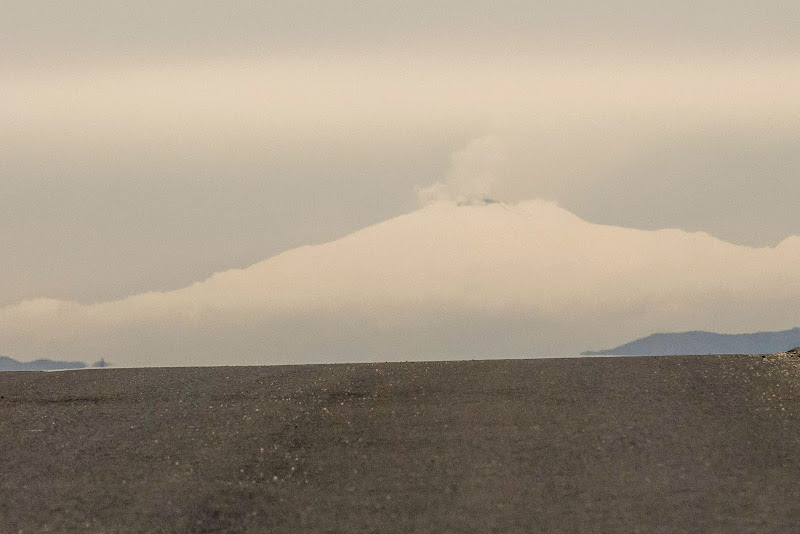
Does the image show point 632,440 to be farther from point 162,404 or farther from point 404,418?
point 162,404

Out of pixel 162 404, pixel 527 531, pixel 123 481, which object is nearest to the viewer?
pixel 527 531

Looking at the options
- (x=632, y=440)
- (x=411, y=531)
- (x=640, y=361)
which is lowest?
(x=411, y=531)

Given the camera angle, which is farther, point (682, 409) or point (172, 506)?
point (682, 409)

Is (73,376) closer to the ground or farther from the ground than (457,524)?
farther from the ground

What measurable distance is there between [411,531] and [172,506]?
4129 mm

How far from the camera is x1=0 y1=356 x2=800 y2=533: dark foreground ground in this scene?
48.9 feet

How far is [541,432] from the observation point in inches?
712

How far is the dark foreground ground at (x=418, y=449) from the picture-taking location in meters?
14.9

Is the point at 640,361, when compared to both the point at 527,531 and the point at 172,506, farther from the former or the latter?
the point at 172,506

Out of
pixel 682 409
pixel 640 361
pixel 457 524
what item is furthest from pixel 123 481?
pixel 640 361

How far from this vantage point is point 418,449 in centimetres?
1744

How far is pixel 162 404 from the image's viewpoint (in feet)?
69.8

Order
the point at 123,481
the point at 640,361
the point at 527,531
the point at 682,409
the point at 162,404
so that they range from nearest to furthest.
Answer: the point at 527,531
the point at 123,481
the point at 682,409
the point at 162,404
the point at 640,361

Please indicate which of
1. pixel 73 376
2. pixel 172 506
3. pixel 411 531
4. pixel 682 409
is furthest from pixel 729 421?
pixel 73 376
